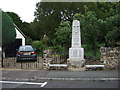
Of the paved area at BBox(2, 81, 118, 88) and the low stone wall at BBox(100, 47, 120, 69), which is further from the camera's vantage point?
the low stone wall at BBox(100, 47, 120, 69)

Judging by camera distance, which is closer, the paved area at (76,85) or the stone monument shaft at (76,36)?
the paved area at (76,85)

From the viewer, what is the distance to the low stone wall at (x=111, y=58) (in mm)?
10814

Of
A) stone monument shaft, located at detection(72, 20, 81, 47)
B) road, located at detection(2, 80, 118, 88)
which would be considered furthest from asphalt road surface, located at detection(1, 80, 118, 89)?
stone monument shaft, located at detection(72, 20, 81, 47)

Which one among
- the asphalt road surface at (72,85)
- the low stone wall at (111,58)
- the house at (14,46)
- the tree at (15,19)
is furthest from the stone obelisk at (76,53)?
the tree at (15,19)

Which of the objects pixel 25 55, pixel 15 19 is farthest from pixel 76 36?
pixel 15 19

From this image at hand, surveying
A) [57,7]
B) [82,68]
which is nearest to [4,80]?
[82,68]

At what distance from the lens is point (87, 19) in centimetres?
1502

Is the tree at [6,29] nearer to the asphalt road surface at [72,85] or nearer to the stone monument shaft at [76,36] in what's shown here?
the stone monument shaft at [76,36]

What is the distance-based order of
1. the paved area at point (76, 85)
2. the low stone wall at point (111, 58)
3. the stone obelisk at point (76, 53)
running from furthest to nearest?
the stone obelisk at point (76, 53) → the low stone wall at point (111, 58) → the paved area at point (76, 85)

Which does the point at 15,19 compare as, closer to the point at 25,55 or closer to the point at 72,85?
the point at 25,55

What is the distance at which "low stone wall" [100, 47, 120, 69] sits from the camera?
35.5 feet

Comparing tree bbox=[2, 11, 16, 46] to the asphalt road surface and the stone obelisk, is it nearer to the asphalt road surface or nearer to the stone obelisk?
the stone obelisk

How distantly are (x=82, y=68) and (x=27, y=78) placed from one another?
368 cm

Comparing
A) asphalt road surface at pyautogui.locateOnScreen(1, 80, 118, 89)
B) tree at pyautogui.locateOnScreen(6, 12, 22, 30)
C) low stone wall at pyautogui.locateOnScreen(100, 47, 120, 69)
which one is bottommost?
asphalt road surface at pyautogui.locateOnScreen(1, 80, 118, 89)
